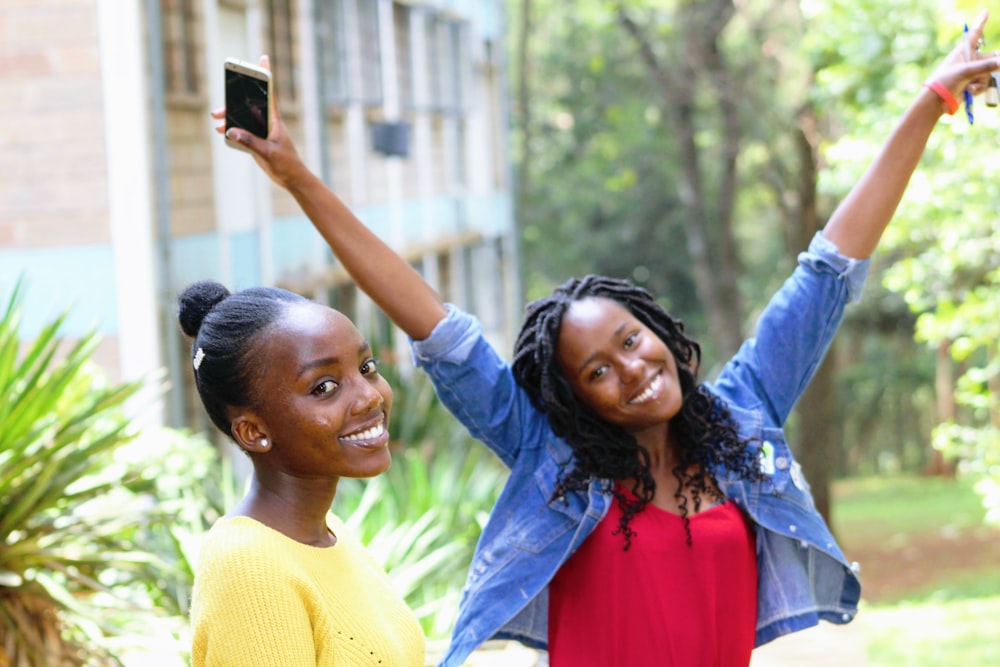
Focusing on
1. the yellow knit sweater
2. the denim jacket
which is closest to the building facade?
the denim jacket

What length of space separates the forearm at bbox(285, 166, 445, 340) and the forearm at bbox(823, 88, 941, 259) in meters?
0.96

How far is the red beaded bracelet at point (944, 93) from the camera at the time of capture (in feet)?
10.3

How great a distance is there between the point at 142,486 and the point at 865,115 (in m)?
5.27

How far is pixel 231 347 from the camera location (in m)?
2.21

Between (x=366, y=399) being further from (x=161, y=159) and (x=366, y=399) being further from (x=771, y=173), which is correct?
(x=771, y=173)

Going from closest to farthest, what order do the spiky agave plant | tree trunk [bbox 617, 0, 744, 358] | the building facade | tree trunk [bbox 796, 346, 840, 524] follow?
1. the spiky agave plant
2. the building facade
3. tree trunk [bbox 796, 346, 840, 524]
4. tree trunk [bbox 617, 0, 744, 358]

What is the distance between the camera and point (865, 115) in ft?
27.8

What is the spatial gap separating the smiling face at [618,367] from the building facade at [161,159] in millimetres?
2677

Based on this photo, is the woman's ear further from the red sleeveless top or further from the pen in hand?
the pen in hand

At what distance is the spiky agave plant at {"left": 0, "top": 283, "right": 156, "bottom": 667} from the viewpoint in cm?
452

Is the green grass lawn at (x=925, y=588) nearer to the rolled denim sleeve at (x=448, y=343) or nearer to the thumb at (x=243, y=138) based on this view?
the rolled denim sleeve at (x=448, y=343)

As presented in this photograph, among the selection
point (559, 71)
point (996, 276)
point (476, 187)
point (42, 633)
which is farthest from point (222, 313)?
point (559, 71)

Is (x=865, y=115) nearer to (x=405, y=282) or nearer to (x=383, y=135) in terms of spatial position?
(x=383, y=135)

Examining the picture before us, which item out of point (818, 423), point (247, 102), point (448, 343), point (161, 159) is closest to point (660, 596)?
point (448, 343)
